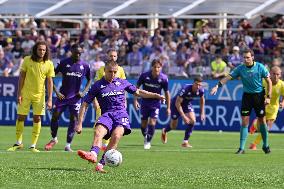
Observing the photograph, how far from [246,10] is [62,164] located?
2099 cm

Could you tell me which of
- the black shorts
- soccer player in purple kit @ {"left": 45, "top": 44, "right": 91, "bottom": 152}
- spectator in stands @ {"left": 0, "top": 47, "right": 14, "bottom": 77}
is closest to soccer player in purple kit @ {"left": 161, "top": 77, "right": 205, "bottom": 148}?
the black shorts

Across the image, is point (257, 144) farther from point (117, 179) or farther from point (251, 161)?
point (117, 179)

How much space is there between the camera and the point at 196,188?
12047mm

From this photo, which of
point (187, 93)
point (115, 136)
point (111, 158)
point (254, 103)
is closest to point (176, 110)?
point (187, 93)

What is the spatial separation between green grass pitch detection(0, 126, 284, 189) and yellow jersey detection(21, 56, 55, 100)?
124 centimetres

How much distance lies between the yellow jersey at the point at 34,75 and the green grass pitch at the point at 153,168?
1235mm

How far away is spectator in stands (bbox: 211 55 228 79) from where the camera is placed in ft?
106

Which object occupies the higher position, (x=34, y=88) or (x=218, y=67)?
(x=34, y=88)

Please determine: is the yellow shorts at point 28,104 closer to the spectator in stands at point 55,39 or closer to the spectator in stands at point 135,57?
the spectator in stands at point 135,57

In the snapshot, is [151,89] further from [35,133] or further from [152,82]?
[35,133]

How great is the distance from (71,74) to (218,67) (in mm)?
12527

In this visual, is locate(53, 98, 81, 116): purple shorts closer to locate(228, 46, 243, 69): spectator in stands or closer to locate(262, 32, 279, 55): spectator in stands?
locate(228, 46, 243, 69): spectator in stands

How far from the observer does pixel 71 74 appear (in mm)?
20578

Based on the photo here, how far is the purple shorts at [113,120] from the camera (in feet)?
48.5
